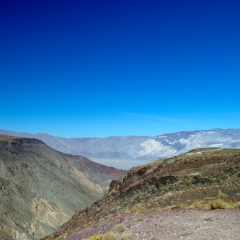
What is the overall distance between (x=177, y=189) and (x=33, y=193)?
230ft

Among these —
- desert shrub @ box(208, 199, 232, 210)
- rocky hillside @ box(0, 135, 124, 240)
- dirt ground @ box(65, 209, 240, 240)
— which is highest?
desert shrub @ box(208, 199, 232, 210)

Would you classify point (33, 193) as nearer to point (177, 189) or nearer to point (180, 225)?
point (177, 189)

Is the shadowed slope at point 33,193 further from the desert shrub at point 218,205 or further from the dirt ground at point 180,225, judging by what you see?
the desert shrub at point 218,205

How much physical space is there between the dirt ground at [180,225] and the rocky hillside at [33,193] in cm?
4495

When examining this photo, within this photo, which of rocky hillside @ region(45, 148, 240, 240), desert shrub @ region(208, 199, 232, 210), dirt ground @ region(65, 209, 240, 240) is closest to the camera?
dirt ground @ region(65, 209, 240, 240)

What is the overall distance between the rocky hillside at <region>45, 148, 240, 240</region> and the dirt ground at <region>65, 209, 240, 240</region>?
3.73 ft

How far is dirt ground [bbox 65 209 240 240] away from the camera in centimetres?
1108

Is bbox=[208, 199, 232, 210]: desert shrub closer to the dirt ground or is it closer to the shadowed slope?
the dirt ground

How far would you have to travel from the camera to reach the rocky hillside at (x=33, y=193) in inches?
2438

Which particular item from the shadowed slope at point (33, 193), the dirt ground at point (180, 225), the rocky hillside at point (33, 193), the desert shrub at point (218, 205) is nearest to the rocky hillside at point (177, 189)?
the desert shrub at point (218, 205)

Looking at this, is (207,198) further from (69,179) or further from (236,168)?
(69,179)

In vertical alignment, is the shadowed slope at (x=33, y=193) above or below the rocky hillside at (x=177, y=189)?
below

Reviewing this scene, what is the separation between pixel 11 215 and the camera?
61.6 metres

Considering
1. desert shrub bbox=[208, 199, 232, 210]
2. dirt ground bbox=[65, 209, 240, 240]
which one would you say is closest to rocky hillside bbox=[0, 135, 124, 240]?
dirt ground bbox=[65, 209, 240, 240]
